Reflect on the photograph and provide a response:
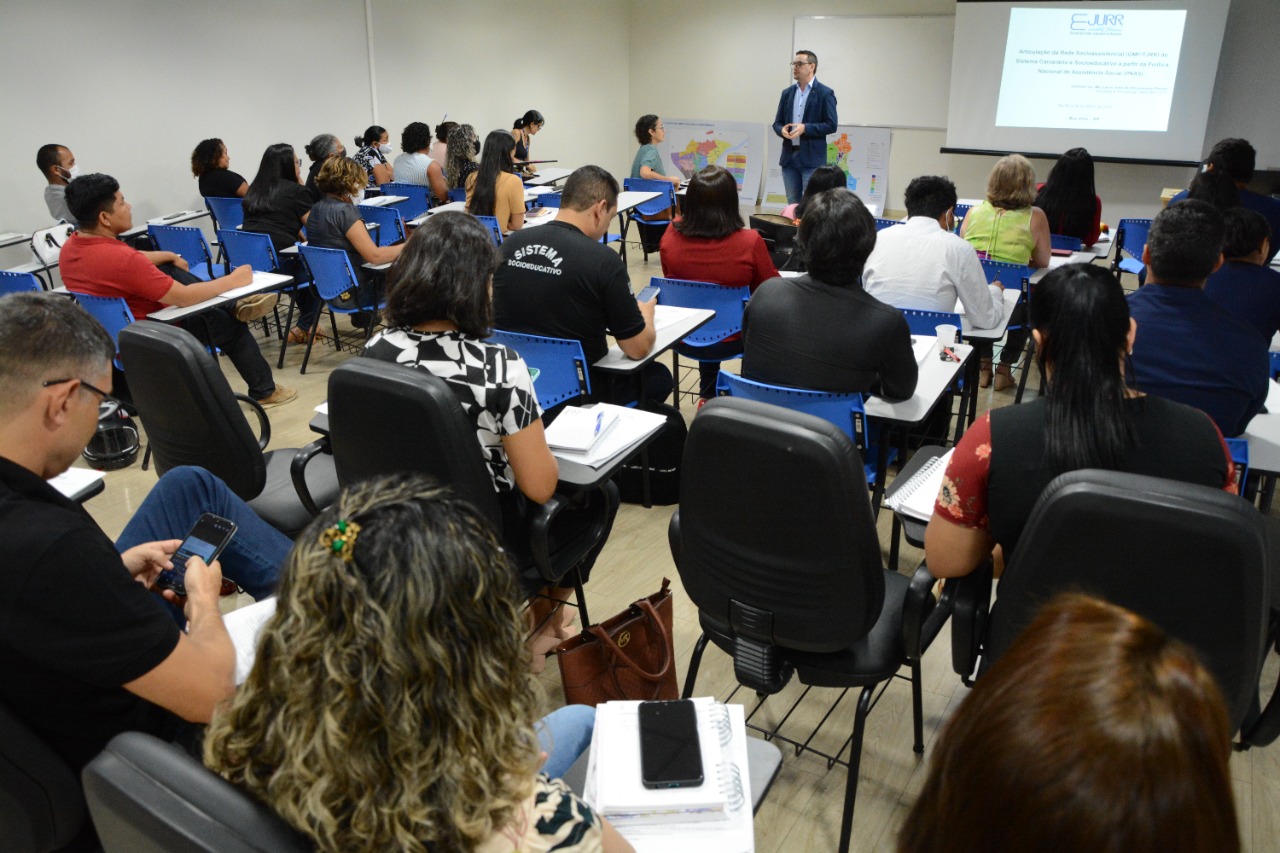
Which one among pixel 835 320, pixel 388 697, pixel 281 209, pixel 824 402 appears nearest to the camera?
pixel 388 697

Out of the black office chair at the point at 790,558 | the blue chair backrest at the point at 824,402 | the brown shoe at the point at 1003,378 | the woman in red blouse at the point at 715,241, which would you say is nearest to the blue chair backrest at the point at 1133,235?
the brown shoe at the point at 1003,378

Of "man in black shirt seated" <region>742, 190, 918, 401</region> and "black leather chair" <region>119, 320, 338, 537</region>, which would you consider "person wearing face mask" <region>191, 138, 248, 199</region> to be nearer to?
"black leather chair" <region>119, 320, 338, 537</region>

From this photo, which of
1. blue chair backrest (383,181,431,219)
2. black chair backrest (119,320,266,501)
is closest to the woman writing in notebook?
black chair backrest (119,320,266,501)

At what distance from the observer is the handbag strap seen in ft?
7.13

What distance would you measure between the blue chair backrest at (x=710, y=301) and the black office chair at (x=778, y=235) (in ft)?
4.43

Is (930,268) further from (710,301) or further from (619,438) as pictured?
(619,438)

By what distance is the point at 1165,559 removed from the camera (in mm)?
1491

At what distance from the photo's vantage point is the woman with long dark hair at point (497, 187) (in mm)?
5809

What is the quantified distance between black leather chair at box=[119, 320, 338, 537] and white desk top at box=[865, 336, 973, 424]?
165 cm

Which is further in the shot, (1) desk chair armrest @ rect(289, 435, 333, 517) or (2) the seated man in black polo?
(2) the seated man in black polo

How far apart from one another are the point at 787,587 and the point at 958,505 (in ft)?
1.25

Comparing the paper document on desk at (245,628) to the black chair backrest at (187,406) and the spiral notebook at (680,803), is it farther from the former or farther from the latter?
the black chair backrest at (187,406)

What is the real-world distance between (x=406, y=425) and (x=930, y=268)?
231 cm

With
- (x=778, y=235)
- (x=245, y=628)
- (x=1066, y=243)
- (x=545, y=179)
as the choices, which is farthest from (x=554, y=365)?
(x=545, y=179)
